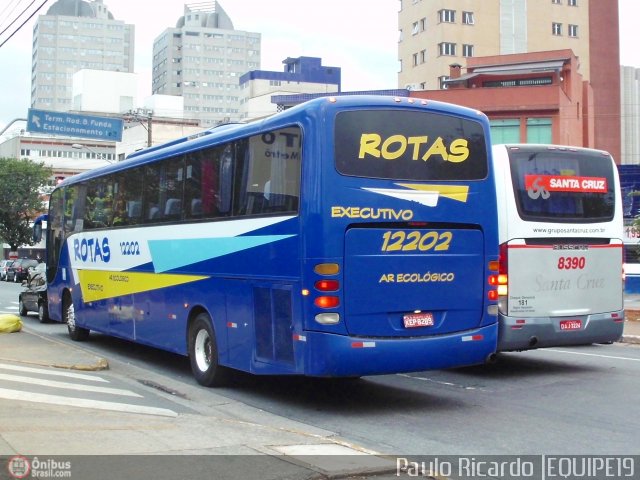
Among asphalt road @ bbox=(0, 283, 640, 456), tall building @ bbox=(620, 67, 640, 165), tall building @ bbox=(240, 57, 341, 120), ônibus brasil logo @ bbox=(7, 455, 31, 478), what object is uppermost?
tall building @ bbox=(240, 57, 341, 120)

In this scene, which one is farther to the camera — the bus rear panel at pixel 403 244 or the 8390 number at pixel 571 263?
the 8390 number at pixel 571 263

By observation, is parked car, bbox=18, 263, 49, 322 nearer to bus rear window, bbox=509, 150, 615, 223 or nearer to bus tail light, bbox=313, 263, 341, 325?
bus rear window, bbox=509, 150, 615, 223

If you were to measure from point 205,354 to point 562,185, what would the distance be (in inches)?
236

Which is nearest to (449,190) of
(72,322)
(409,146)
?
(409,146)

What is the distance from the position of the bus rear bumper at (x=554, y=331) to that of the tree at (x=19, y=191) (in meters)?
67.9

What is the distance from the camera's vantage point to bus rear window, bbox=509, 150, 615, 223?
459 inches

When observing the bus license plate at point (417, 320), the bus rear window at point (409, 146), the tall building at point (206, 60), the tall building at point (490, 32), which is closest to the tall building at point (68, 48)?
the tall building at point (206, 60)

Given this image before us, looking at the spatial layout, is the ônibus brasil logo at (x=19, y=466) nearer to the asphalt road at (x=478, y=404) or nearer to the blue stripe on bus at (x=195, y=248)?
the asphalt road at (x=478, y=404)

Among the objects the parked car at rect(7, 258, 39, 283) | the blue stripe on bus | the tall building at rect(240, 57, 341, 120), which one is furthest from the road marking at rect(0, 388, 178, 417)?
the tall building at rect(240, 57, 341, 120)

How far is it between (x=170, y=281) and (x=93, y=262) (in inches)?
168

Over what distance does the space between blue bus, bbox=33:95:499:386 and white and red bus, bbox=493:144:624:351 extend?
165 centimetres

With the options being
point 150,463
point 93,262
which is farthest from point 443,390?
point 93,262

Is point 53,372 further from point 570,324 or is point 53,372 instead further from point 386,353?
point 570,324

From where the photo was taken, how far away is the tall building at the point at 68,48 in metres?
182
